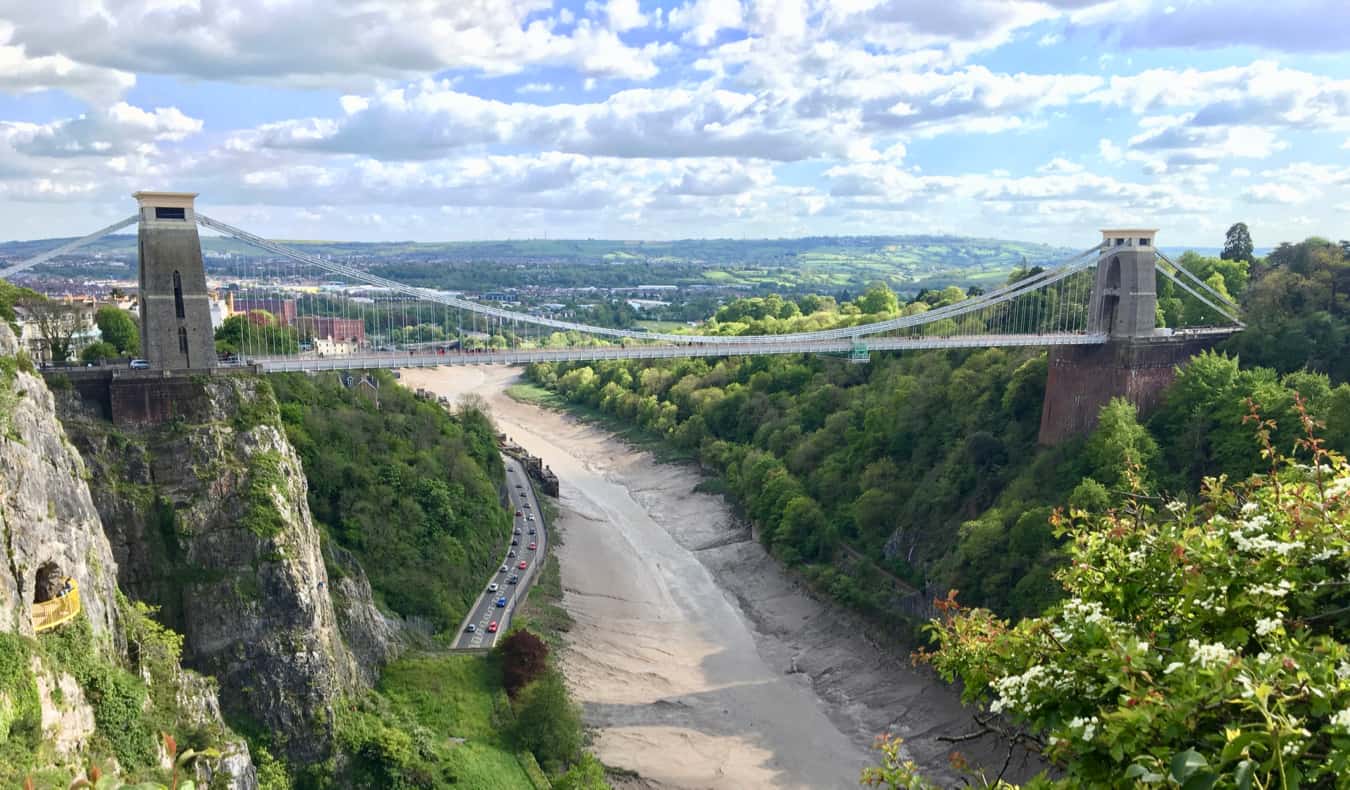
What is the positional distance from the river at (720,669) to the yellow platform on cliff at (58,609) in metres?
14.2

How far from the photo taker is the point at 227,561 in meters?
23.7

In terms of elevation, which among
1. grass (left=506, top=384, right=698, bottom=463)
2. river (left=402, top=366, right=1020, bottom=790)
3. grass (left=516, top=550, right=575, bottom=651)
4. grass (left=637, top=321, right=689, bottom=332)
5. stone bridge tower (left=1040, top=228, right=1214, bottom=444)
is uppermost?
stone bridge tower (left=1040, top=228, right=1214, bottom=444)

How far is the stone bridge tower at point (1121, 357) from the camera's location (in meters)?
35.1

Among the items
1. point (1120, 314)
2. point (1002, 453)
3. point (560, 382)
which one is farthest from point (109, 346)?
point (560, 382)

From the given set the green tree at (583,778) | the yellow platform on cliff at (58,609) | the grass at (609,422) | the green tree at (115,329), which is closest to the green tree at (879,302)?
the grass at (609,422)

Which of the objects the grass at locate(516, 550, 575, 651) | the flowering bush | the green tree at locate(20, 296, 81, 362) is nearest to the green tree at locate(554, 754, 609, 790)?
the grass at locate(516, 550, 575, 651)

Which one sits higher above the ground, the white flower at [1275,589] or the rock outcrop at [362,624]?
the white flower at [1275,589]

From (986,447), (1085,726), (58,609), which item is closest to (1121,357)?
(986,447)

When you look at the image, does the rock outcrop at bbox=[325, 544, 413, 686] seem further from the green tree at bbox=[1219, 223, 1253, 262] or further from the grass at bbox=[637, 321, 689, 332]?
the grass at bbox=[637, 321, 689, 332]

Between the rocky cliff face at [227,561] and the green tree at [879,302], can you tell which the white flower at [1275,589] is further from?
the green tree at [879,302]

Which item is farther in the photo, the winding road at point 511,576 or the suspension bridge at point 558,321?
the winding road at point 511,576

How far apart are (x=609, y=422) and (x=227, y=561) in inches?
1847

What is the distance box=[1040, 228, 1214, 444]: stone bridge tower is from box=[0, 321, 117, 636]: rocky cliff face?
2980 cm

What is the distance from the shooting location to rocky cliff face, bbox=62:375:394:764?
2314 centimetres
